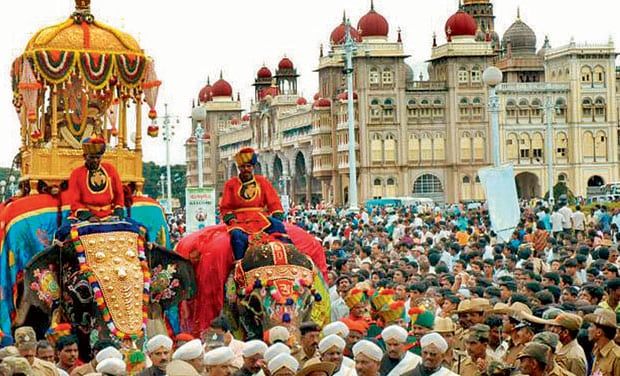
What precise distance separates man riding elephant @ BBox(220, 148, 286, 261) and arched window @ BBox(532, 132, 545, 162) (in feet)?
260

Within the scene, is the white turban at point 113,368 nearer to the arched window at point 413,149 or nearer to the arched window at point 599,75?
the arched window at point 413,149

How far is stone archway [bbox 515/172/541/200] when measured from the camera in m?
92.4

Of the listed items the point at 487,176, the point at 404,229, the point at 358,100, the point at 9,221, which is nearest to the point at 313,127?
the point at 358,100

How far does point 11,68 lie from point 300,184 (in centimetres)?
8770

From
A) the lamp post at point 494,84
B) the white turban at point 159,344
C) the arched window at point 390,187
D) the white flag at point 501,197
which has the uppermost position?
the lamp post at point 494,84

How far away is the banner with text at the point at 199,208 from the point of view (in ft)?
84.2

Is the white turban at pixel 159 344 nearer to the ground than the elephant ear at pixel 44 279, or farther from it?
nearer to the ground

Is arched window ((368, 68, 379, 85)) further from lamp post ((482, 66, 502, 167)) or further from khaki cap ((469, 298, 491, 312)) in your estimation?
khaki cap ((469, 298, 491, 312))

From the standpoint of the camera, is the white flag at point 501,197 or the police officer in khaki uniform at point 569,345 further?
the white flag at point 501,197

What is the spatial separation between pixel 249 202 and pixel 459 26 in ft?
259

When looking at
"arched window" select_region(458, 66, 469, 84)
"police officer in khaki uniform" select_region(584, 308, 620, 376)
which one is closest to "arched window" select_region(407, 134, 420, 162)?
"arched window" select_region(458, 66, 469, 84)

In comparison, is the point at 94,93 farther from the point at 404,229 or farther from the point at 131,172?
the point at 404,229

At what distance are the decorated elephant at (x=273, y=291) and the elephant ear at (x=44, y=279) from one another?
1436 mm

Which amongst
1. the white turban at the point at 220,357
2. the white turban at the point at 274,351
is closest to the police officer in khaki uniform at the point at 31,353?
the white turban at the point at 220,357
